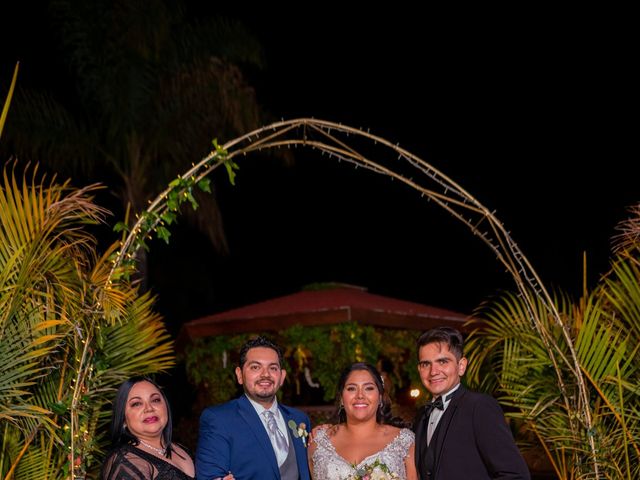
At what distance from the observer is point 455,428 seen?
474 cm

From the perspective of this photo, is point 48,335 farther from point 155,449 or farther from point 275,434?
point 275,434

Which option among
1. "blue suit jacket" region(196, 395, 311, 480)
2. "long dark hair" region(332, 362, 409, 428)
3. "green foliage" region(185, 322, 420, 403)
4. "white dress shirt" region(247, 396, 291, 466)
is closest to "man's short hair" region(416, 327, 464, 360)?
"long dark hair" region(332, 362, 409, 428)

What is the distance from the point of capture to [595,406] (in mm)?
6641

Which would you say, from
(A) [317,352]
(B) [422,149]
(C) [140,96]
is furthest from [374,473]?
(B) [422,149]

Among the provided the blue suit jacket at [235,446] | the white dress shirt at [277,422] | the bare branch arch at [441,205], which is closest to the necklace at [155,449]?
the blue suit jacket at [235,446]

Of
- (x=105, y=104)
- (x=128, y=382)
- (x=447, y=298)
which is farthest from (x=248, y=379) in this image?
(x=447, y=298)

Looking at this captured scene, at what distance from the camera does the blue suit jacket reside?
16.5 feet

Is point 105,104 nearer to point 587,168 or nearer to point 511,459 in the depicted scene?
point 511,459

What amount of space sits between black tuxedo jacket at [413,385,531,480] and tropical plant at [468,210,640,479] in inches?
65.8

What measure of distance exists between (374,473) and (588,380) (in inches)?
96.4

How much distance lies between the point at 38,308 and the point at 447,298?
25.8 meters

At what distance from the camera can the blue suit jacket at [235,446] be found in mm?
5043

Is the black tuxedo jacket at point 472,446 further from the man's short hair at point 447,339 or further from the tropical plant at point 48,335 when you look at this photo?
the tropical plant at point 48,335

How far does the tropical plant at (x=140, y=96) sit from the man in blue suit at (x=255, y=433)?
1032cm
